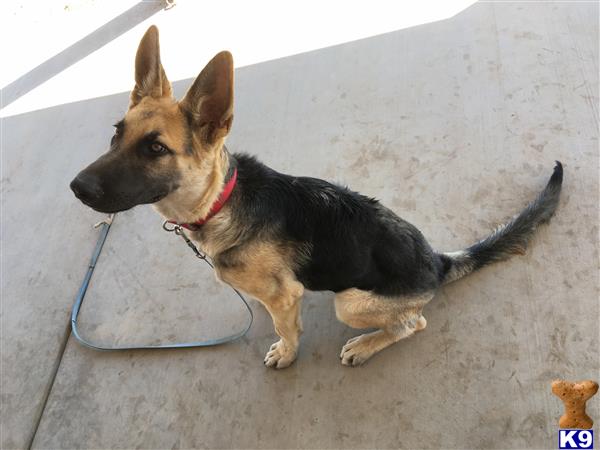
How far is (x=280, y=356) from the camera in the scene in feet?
9.99

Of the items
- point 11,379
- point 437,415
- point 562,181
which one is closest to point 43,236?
point 11,379

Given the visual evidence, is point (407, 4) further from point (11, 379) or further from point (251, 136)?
point (11, 379)

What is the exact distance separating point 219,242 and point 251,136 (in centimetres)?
206

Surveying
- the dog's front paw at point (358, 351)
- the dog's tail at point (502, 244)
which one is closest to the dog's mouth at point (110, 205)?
the dog's front paw at point (358, 351)

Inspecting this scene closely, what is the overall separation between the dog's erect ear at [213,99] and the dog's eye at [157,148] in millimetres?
192

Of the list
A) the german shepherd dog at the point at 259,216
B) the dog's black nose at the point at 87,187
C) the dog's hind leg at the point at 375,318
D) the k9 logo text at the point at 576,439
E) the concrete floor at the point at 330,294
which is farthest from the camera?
the concrete floor at the point at 330,294

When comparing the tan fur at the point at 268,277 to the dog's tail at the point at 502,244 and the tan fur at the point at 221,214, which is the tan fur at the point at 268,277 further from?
the dog's tail at the point at 502,244

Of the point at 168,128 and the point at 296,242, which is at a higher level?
the point at 168,128

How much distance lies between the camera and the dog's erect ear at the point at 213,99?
6.85 feet

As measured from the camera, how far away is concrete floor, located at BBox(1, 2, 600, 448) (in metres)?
2.91

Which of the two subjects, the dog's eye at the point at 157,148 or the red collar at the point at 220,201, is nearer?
the dog's eye at the point at 157,148

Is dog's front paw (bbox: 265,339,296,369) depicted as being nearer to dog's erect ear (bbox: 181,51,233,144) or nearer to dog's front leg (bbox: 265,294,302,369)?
dog's front leg (bbox: 265,294,302,369)

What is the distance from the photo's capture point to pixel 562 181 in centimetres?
353

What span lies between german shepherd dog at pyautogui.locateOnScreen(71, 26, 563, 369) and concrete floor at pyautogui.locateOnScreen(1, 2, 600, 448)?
33 centimetres
